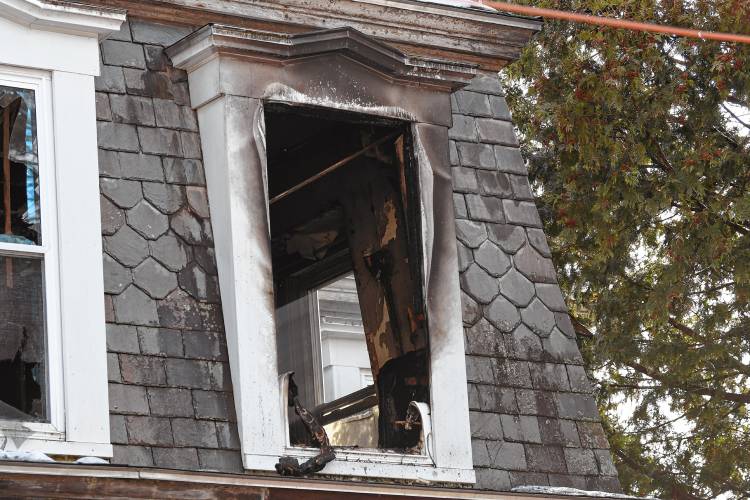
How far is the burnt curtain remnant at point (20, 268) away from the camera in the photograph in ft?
19.7

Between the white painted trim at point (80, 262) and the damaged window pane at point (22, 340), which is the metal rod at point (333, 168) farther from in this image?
the damaged window pane at point (22, 340)

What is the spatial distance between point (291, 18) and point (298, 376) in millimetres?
2208

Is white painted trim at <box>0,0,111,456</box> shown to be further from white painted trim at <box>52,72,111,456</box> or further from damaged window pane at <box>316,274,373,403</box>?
damaged window pane at <box>316,274,373,403</box>

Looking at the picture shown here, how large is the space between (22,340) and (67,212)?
22.8 inches

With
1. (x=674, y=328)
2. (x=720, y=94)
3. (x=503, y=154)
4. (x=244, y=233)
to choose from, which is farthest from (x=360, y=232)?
(x=674, y=328)

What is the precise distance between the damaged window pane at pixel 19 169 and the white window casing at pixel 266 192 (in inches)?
31.6

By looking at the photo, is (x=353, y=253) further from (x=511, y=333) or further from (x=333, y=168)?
(x=511, y=333)

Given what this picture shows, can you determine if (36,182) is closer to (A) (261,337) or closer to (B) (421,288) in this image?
(A) (261,337)

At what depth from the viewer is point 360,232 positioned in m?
8.08

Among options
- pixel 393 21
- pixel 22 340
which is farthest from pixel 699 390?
pixel 22 340

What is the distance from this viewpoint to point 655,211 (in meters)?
14.0

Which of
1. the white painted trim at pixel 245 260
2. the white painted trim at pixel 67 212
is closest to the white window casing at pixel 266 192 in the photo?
the white painted trim at pixel 245 260

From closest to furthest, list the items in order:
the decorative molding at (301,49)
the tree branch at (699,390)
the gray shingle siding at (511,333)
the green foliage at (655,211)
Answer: the decorative molding at (301,49) → the gray shingle siding at (511,333) → the green foliage at (655,211) → the tree branch at (699,390)

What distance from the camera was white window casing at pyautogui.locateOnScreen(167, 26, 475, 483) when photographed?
646cm
